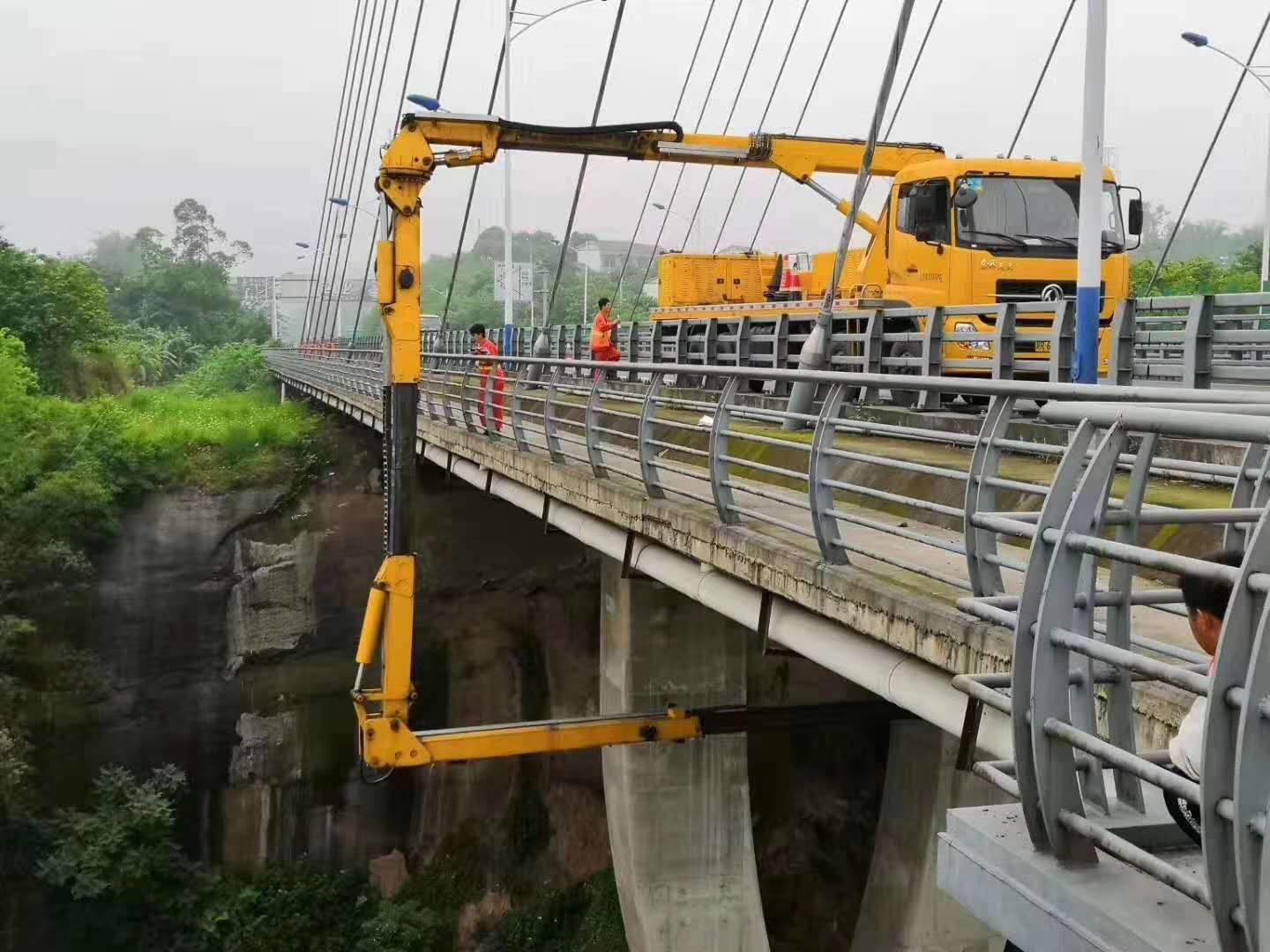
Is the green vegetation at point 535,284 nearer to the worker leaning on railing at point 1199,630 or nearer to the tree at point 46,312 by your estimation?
the tree at point 46,312

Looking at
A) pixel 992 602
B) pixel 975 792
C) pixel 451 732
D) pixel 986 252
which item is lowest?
pixel 975 792

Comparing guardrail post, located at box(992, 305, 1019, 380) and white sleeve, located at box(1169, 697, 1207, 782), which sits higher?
guardrail post, located at box(992, 305, 1019, 380)

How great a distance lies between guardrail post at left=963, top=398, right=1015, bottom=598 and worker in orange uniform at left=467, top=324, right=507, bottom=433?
8.67 meters

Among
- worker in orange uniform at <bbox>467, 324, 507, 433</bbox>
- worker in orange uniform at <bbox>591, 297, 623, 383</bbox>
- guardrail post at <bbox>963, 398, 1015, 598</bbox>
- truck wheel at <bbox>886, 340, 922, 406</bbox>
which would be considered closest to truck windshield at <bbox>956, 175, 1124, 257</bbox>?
truck wheel at <bbox>886, 340, 922, 406</bbox>

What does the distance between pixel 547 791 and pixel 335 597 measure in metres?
6.37

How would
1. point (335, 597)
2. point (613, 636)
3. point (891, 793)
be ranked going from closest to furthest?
point (613, 636) < point (891, 793) < point (335, 597)

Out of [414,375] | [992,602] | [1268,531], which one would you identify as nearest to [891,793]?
[414,375]

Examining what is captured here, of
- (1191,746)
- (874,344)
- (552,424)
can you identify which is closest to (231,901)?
(552,424)

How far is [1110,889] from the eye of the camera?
2617 millimetres

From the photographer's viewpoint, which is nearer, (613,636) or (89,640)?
(613,636)

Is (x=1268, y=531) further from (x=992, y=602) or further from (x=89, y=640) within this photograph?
(x=89, y=640)

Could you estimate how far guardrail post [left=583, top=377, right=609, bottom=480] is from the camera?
31.2ft

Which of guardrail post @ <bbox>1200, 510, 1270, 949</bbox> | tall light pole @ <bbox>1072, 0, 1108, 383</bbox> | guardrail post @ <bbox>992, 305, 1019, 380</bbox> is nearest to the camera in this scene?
guardrail post @ <bbox>1200, 510, 1270, 949</bbox>

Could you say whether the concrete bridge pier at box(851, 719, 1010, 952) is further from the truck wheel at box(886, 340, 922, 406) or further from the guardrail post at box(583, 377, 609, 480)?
the guardrail post at box(583, 377, 609, 480)
